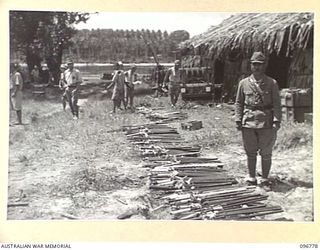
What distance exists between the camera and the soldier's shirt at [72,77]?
67.5 inches

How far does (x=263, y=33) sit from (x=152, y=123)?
431 millimetres

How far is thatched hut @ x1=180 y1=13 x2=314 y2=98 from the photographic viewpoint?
5.51 ft

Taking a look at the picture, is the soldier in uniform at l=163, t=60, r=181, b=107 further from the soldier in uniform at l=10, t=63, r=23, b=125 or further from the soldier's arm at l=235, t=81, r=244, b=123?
the soldier in uniform at l=10, t=63, r=23, b=125

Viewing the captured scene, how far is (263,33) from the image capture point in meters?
1.72

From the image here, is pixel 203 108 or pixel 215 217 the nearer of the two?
pixel 215 217

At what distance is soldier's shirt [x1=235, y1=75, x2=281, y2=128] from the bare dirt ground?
0.08 m

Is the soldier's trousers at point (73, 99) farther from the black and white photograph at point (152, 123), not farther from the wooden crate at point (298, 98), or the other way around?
the wooden crate at point (298, 98)

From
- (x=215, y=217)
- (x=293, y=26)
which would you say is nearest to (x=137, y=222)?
(x=215, y=217)

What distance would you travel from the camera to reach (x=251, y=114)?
5.51 feet

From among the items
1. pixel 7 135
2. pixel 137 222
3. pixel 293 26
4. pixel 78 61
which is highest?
pixel 293 26

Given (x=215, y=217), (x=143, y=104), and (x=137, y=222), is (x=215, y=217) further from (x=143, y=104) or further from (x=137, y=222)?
(x=143, y=104)

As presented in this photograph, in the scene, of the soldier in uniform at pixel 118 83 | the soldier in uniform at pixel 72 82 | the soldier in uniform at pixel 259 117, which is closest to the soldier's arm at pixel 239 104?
the soldier in uniform at pixel 259 117

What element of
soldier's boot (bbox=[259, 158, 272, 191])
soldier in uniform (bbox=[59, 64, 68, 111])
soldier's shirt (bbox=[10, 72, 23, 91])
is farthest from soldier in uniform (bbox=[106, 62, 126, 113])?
soldier's boot (bbox=[259, 158, 272, 191])

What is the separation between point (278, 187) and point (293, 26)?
47cm
